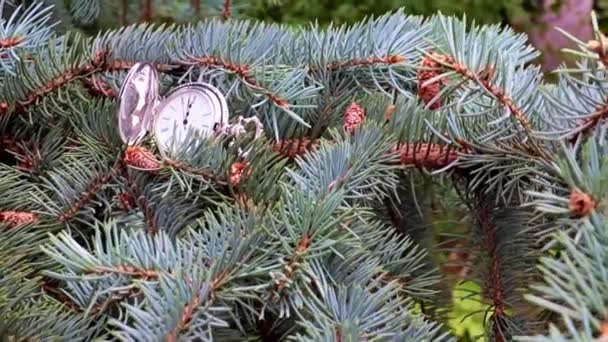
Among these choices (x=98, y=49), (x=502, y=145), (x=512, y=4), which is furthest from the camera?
(x=512, y=4)

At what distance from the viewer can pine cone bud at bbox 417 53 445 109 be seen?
0.43m

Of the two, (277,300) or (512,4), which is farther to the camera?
(512,4)

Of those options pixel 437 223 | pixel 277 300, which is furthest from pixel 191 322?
pixel 437 223

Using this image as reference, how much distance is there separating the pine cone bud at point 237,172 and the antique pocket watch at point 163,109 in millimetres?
39

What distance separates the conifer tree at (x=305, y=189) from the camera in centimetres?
36

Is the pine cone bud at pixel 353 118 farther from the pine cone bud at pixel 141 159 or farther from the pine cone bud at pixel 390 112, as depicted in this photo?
the pine cone bud at pixel 141 159

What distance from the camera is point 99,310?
1.28 feet

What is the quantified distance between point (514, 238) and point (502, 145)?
79 millimetres

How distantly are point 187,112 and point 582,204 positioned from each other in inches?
11.9

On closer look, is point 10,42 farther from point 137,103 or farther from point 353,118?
point 353,118

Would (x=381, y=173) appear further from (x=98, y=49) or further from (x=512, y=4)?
(x=512, y=4)

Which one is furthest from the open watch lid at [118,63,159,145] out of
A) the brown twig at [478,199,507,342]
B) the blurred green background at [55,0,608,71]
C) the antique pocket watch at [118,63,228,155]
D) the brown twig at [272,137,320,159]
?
the blurred green background at [55,0,608,71]

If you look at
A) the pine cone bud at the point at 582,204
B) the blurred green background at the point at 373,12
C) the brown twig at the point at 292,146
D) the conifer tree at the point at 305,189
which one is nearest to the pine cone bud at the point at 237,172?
the conifer tree at the point at 305,189

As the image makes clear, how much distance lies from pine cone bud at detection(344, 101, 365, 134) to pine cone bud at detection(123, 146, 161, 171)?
0.13m
